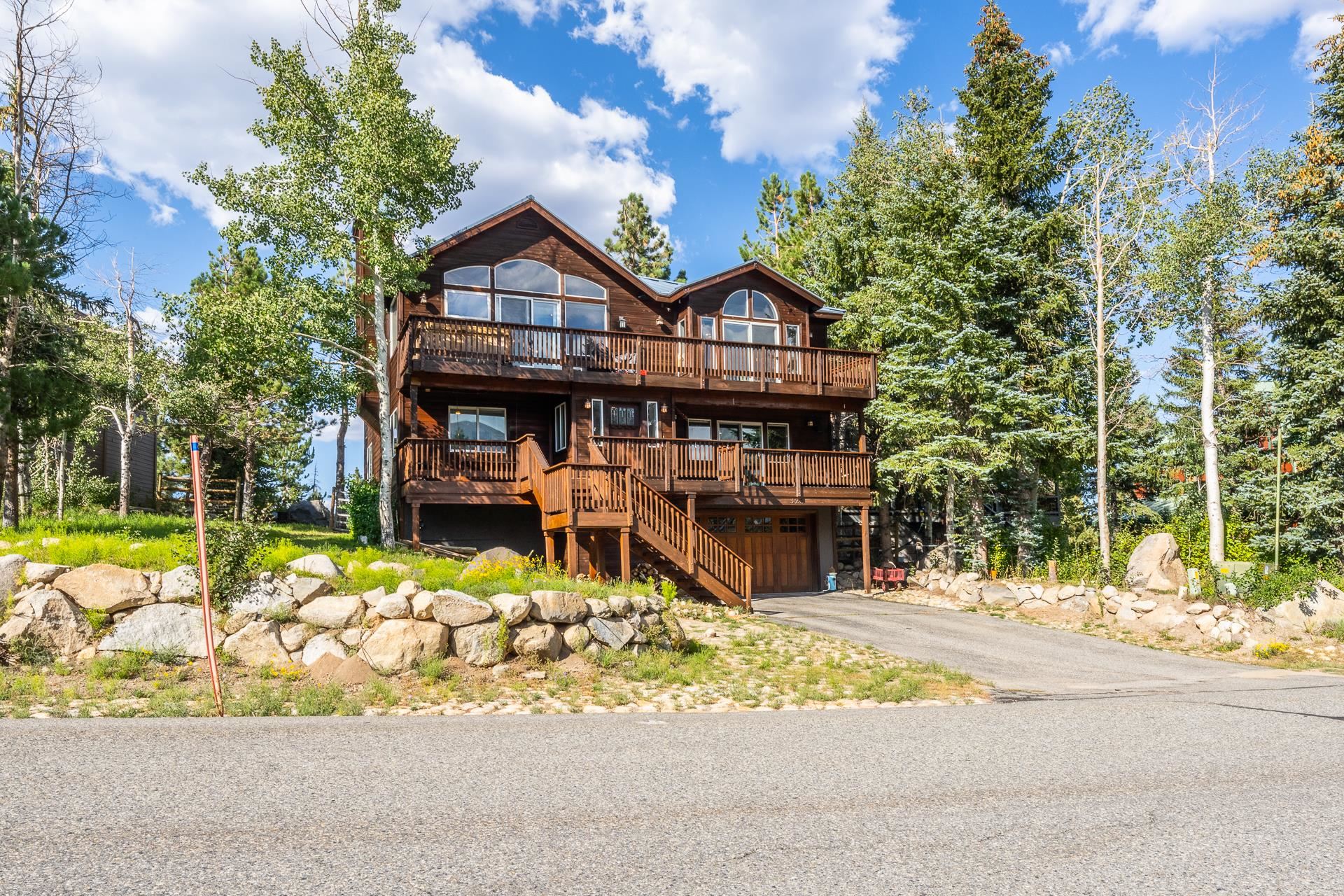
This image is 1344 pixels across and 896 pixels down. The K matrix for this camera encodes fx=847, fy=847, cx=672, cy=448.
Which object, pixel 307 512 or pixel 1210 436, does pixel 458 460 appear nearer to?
pixel 1210 436

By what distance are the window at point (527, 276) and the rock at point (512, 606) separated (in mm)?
12726

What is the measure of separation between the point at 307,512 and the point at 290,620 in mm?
29271

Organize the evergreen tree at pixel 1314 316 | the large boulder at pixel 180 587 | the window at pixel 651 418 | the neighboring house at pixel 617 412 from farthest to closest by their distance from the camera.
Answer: the window at pixel 651 418 < the evergreen tree at pixel 1314 316 < the neighboring house at pixel 617 412 < the large boulder at pixel 180 587

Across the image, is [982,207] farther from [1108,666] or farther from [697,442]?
[1108,666]

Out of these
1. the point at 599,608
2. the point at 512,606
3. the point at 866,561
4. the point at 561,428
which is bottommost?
the point at 866,561

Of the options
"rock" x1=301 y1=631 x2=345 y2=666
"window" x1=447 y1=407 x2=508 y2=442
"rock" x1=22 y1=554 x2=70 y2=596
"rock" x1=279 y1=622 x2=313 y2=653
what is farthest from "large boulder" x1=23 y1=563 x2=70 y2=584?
"window" x1=447 y1=407 x2=508 y2=442

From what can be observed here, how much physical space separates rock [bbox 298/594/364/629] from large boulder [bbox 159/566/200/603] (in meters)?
1.25

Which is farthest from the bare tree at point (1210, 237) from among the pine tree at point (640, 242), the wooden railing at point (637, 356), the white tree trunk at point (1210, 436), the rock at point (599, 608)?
the pine tree at point (640, 242)

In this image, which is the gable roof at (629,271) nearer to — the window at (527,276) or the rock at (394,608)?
the window at (527,276)

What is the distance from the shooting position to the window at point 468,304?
2131 centimetres

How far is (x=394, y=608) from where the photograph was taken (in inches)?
406

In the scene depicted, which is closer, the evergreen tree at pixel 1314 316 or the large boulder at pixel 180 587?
the large boulder at pixel 180 587

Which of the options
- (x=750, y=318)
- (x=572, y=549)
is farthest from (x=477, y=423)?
(x=750, y=318)

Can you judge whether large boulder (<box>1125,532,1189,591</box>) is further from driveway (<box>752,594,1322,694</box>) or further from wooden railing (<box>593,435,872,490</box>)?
wooden railing (<box>593,435,872,490</box>)
